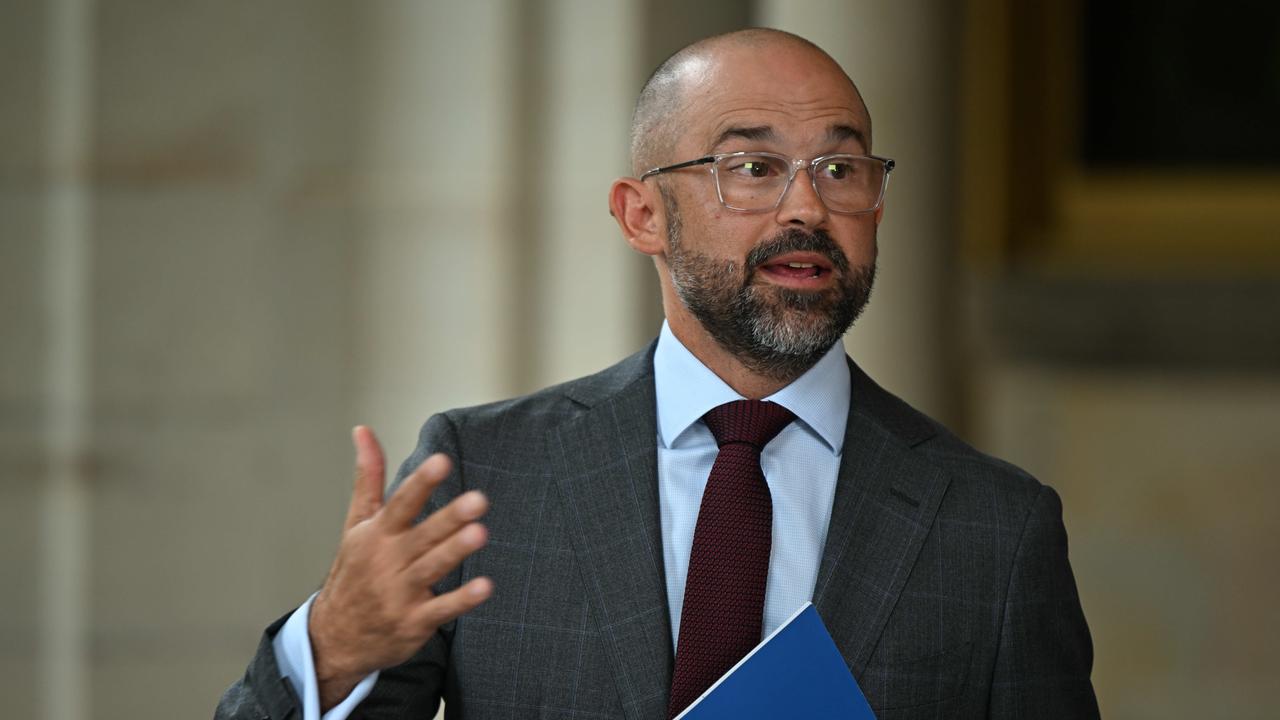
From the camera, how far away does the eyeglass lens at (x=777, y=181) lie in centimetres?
168

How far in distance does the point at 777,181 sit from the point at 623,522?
0.44 meters

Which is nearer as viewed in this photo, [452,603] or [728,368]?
[452,603]

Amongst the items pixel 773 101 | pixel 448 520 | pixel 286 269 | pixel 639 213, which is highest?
pixel 773 101

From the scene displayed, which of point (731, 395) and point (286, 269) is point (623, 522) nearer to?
point (731, 395)

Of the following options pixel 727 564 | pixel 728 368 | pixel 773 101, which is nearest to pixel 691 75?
pixel 773 101

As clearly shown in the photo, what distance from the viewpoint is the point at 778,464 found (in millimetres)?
1712

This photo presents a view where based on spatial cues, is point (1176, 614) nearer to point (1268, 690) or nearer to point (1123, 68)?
point (1268, 690)

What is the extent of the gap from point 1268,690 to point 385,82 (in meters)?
2.54

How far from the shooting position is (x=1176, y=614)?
3.53 metres

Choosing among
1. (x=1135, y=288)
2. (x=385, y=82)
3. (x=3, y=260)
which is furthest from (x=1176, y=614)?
(x=3, y=260)

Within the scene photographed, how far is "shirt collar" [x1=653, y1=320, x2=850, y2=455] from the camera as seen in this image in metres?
1.73

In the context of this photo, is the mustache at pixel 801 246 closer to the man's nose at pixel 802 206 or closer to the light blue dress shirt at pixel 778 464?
the man's nose at pixel 802 206

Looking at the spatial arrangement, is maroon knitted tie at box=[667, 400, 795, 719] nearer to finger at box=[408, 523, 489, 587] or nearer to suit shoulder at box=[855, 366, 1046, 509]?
suit shoulder at box=[855, 366, 1046, 509]

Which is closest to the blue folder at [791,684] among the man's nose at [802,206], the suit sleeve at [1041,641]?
the suit sleeve at [1041,641]
